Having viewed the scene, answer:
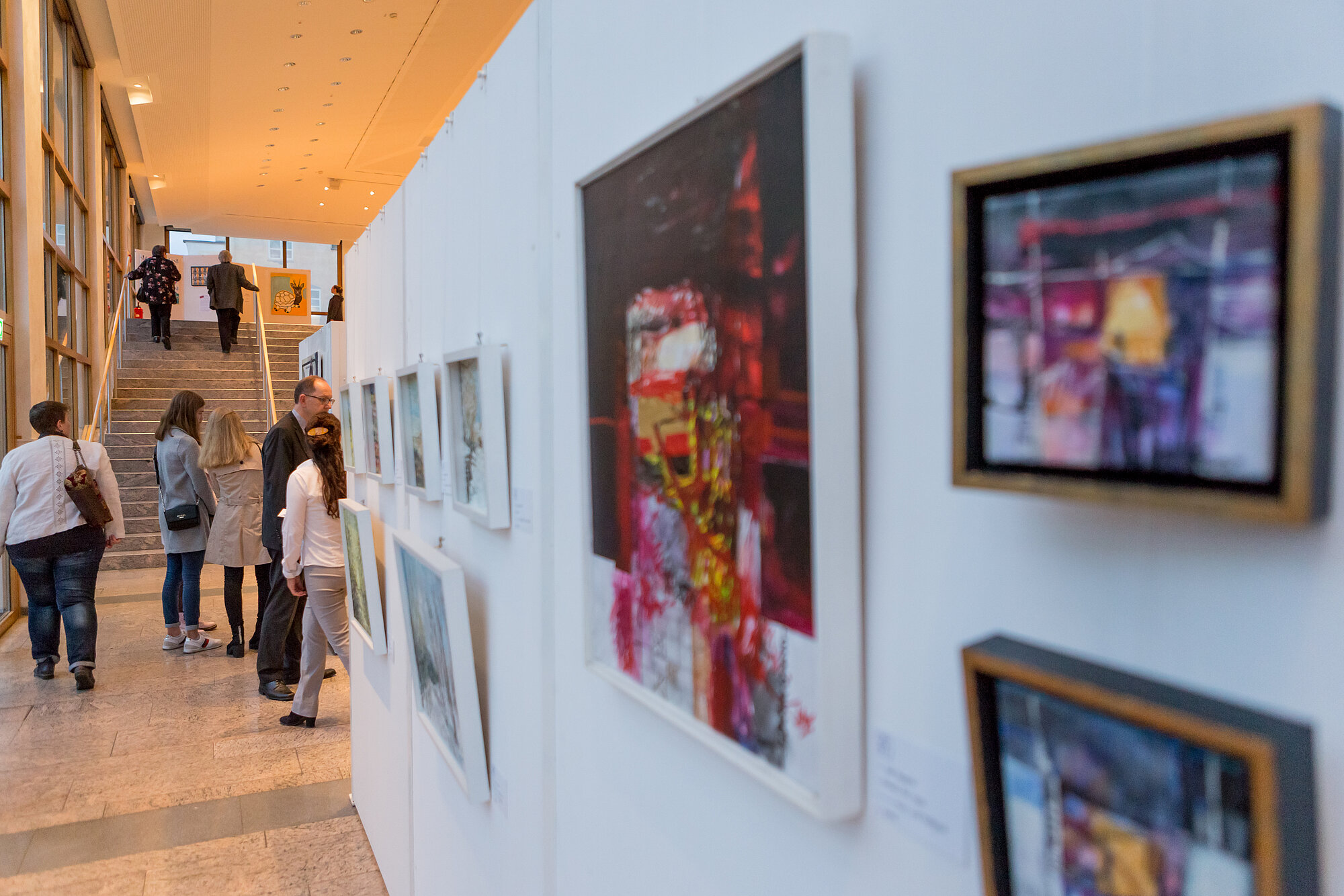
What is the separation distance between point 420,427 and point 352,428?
1.80 m

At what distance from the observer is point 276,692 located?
6875 millimetres

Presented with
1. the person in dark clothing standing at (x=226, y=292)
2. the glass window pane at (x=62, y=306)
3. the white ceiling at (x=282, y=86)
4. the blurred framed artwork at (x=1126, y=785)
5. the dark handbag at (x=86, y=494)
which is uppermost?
the white ceiling at (x=282, y=86)

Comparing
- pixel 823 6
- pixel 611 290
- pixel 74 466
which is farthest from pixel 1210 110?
pixel 74 466

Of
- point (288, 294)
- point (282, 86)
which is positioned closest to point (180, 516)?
point (282, 86)

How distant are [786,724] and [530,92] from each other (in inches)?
66.4

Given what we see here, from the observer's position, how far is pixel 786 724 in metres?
1.09

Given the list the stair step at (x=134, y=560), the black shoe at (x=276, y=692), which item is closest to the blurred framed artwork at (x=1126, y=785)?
the black shoe at (x=276, y=692)

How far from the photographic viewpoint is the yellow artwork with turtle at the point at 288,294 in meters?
25.9

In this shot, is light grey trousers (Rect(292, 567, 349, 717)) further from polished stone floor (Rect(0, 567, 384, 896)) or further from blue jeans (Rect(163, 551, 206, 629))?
blue jeans (Rect(163, 551, 206, 629))

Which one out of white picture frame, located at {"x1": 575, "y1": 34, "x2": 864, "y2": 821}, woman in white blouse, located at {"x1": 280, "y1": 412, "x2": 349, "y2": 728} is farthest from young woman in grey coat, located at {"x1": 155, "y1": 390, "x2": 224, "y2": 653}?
white picture frame, located at {"x1": 575, "y1": 34, "x2": 864, "y2": 821}

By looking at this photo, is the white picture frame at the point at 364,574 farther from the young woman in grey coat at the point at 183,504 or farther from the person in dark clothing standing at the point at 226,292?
the person in dark clothing standing at the point at 226,292

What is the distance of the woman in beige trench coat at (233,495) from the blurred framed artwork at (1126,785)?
7741mm

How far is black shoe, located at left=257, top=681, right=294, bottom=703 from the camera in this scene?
271 inches

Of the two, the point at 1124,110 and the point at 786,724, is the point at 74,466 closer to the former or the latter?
the point at 786,724
